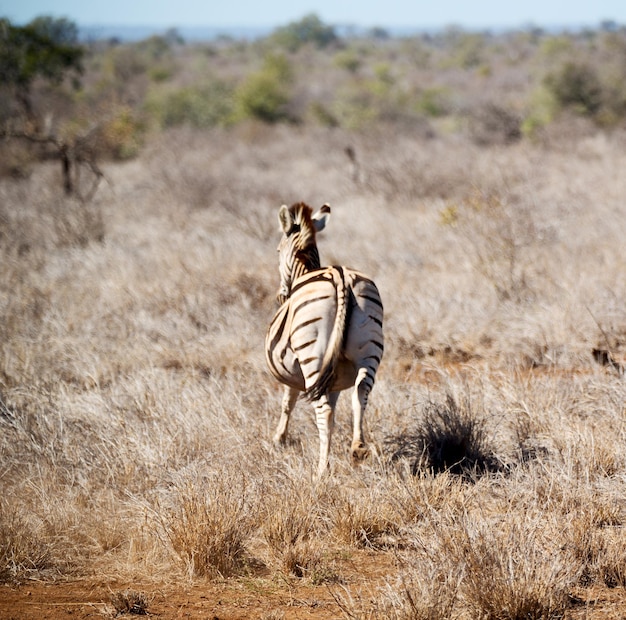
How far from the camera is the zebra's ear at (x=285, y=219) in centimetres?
547

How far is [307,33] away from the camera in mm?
83938

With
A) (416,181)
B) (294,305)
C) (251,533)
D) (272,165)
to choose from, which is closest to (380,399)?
(294,305)

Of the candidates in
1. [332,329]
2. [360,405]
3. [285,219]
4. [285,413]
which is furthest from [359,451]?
[285,219]

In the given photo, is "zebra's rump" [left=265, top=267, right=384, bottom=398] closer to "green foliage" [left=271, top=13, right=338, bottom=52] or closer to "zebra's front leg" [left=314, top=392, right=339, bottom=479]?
"zebra's front leg" [left=314, top=392, right=339, bottom=479]

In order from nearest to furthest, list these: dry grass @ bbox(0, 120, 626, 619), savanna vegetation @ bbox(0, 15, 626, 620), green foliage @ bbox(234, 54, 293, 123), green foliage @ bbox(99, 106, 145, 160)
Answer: savanna vegetation @ bbox(0, 15, 626, 620)
dry grass @ bbox(0, 120, 626, 619)
green foliage @ bbox(99, 106, 145, 160)
green foliage @ bbox(234, 54, 293, 123)

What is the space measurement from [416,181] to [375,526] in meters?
10.9

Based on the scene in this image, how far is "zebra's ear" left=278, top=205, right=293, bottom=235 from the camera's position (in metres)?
5.47

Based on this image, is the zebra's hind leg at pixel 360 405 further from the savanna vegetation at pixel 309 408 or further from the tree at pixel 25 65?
the tree at pixel 25 65

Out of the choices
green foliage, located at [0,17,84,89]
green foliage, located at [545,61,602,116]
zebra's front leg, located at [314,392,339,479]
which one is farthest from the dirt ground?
green foliage, located at [0,17,84,89]

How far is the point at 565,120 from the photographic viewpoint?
20.8 m

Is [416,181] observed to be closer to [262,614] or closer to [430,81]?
[262,614]

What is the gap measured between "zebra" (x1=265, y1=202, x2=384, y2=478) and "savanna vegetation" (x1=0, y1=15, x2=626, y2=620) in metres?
0.41

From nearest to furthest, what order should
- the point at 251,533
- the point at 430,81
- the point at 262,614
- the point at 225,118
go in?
1. the point at 262,614
2. the point at 251,533
3. the point at 225,118
4. the point at 430,81

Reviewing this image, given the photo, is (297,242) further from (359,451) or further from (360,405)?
(359,451)
